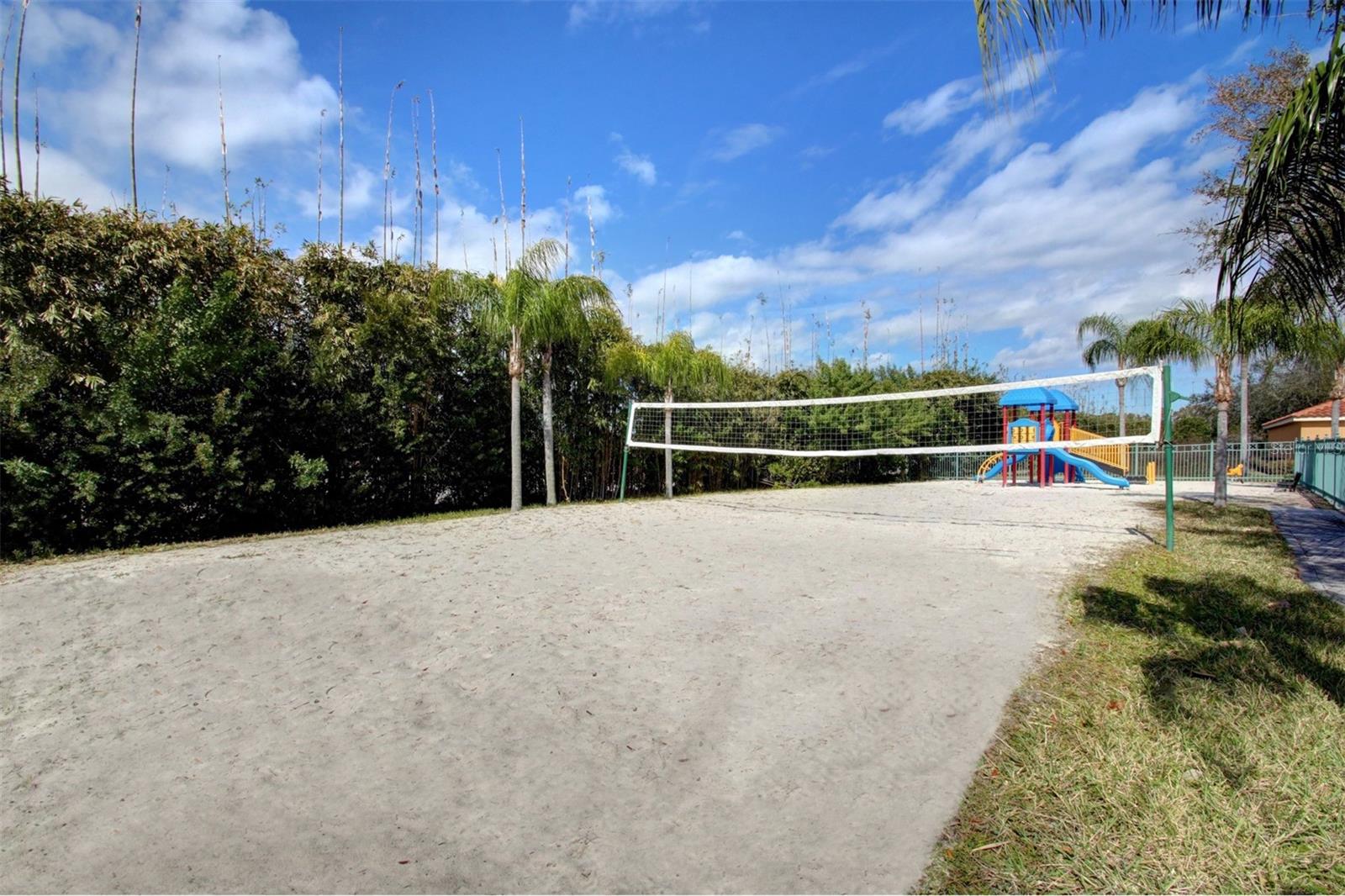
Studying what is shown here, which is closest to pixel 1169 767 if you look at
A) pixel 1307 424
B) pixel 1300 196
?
pixel 1300 196

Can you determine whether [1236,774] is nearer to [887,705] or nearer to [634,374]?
[887,705]

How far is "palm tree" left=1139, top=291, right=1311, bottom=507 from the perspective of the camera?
1066 cm

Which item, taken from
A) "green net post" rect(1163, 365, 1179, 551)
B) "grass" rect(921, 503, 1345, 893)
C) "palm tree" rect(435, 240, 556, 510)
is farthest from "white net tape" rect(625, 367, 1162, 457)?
"grass" rect(921, 503, 1345, 893)

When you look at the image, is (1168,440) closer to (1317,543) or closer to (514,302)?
(1317,543)

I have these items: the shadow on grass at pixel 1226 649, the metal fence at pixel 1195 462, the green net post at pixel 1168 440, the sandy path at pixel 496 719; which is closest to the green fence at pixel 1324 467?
the metal fence at pixel 1195 462

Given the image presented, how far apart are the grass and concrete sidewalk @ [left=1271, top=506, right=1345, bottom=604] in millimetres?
1177

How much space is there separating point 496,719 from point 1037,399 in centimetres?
1687

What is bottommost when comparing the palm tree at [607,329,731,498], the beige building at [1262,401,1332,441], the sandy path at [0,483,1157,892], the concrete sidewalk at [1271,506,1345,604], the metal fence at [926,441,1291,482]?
the sandy path at [0,483,1157,892]

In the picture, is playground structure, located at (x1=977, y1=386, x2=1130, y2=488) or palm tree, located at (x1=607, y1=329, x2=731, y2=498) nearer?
palm tree, located at (x1=607, y1=329, x2=731, y2=498)

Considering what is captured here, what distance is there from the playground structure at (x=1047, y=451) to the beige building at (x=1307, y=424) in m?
17.4

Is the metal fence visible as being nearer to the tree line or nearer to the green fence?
the green fence

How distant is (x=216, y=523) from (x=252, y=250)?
3.71 m

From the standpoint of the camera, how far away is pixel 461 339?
10742mm

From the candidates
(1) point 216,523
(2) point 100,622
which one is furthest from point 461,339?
(2) point 100,622
